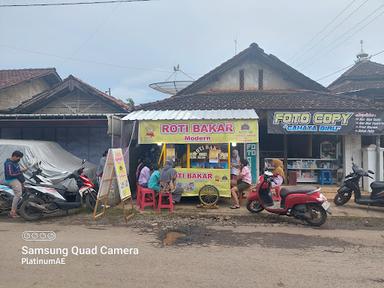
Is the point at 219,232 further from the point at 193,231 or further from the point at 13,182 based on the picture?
the point at 13,182

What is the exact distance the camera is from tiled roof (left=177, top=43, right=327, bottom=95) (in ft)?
47.7

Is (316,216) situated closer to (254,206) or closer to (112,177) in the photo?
(254,206)

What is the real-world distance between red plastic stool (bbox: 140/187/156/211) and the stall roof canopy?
2.35 metres

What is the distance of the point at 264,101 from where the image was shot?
12258 mm

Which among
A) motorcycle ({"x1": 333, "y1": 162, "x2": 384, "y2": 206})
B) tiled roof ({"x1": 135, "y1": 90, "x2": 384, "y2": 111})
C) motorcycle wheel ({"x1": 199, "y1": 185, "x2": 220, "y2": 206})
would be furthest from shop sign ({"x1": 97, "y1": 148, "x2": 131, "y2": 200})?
motorcycle ({"x1": 333, "y1": 162, "x2": 384, "y2": 206})

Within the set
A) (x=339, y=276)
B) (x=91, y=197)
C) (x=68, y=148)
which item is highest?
(x=68, y=148)

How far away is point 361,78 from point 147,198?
17.2 metres

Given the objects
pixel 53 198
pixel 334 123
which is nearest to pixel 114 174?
pixel 53 198

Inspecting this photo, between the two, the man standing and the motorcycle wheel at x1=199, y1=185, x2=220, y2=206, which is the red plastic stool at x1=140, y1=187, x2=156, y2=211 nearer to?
the motorcycle wheel at x1=199, y1=185, x2=220, y2=206

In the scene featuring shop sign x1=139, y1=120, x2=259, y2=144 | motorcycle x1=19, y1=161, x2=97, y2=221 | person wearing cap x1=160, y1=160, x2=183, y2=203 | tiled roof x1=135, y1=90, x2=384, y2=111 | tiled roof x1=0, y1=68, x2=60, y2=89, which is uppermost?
tiled roof x1=0, y1=68, x2=60, y2=89

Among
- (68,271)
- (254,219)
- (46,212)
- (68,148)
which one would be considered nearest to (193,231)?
(254,219)

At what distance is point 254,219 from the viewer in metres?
8.04

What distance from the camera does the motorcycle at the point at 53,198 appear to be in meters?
7.65

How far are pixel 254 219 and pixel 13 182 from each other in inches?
227
